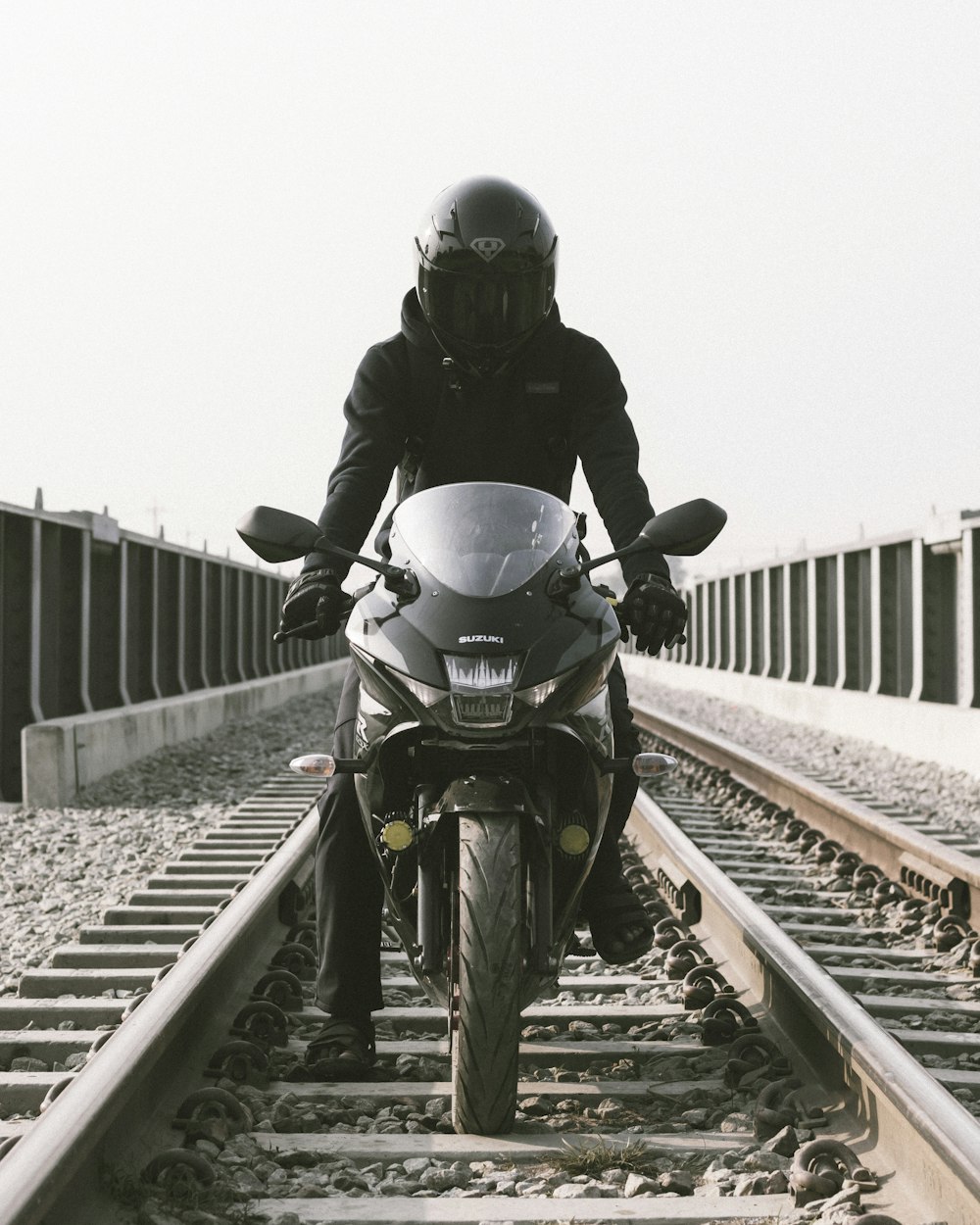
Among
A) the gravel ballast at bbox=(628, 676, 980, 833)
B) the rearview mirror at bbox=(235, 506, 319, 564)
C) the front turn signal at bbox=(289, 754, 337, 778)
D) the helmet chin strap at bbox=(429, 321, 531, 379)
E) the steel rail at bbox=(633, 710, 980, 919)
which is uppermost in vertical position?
the helmet chin strap at bbox=(429, 321, 531, 379)

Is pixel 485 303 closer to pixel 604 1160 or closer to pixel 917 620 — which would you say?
pixel 604 1160

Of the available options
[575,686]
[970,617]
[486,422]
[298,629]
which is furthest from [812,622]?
[575,686]

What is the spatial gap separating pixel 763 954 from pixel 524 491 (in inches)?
66.1

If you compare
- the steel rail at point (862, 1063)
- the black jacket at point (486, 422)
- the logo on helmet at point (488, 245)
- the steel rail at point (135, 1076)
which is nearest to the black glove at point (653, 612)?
the black jacket at point (486, 422)

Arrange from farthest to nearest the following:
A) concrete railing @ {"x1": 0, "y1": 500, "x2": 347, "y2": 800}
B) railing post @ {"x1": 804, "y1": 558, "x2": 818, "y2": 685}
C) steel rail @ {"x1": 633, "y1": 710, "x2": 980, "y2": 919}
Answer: railing post @ {"x1": 804, "y1": 558, "x2": 818, "y2": 685}, concrete railing @ {"x1": 0, "y1": 500, "x2": 347, "y2": 800}, steel rail @ {"x1": 633, "y1": 710, "x2": 980, "y2": 919}

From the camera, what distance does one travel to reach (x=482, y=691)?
9.81 ft

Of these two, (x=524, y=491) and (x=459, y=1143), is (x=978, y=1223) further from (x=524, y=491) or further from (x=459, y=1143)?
(x=524, y=491)

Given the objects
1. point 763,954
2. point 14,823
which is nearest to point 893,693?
point 14,823

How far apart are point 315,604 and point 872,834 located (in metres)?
4.62

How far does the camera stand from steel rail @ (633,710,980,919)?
5.82 metres

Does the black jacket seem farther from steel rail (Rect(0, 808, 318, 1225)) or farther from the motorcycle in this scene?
steel rail (Rect(0, 808, 318, 1225))

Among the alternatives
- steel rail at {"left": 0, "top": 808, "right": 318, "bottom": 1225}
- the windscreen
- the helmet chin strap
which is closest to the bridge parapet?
steel rail at {"left": 0, "top": 808, "right": 318, "bottom": 1225}

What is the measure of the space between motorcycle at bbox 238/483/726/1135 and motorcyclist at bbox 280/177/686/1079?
0.79 ft

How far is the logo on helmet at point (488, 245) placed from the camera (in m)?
3.40
